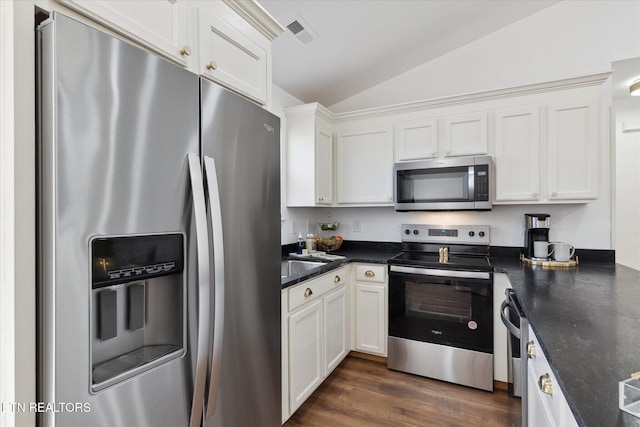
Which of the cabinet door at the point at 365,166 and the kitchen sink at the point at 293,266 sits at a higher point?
the cabinet door at the point at 365,166

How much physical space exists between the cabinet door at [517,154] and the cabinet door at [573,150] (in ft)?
0.31

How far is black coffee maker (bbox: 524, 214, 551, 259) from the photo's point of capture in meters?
2.38

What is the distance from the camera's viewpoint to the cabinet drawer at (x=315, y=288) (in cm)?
180

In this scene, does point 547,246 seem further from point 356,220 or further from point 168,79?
point 168,79

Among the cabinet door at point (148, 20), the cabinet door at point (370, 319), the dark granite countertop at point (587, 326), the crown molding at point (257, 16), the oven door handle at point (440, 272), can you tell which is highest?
the crown molding at point (257, 16)

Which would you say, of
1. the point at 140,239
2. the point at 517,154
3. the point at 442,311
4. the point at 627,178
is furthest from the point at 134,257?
the point at 627,178

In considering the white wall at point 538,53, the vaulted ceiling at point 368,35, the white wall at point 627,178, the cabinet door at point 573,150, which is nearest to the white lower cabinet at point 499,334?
the cabinet door at point 573,150

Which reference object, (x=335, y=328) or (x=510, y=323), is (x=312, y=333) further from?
(x=510, y=323)

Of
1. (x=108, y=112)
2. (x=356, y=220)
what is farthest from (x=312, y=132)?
(x=108, y=112)

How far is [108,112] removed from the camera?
763 millimetres

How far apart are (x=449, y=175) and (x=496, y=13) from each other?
4.36 feet

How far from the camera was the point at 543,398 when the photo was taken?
3.19ft

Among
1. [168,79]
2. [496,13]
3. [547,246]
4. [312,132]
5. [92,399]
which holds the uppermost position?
[496,13]

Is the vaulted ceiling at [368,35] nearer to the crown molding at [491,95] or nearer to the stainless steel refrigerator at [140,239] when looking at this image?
the crown molding at [491,95]
